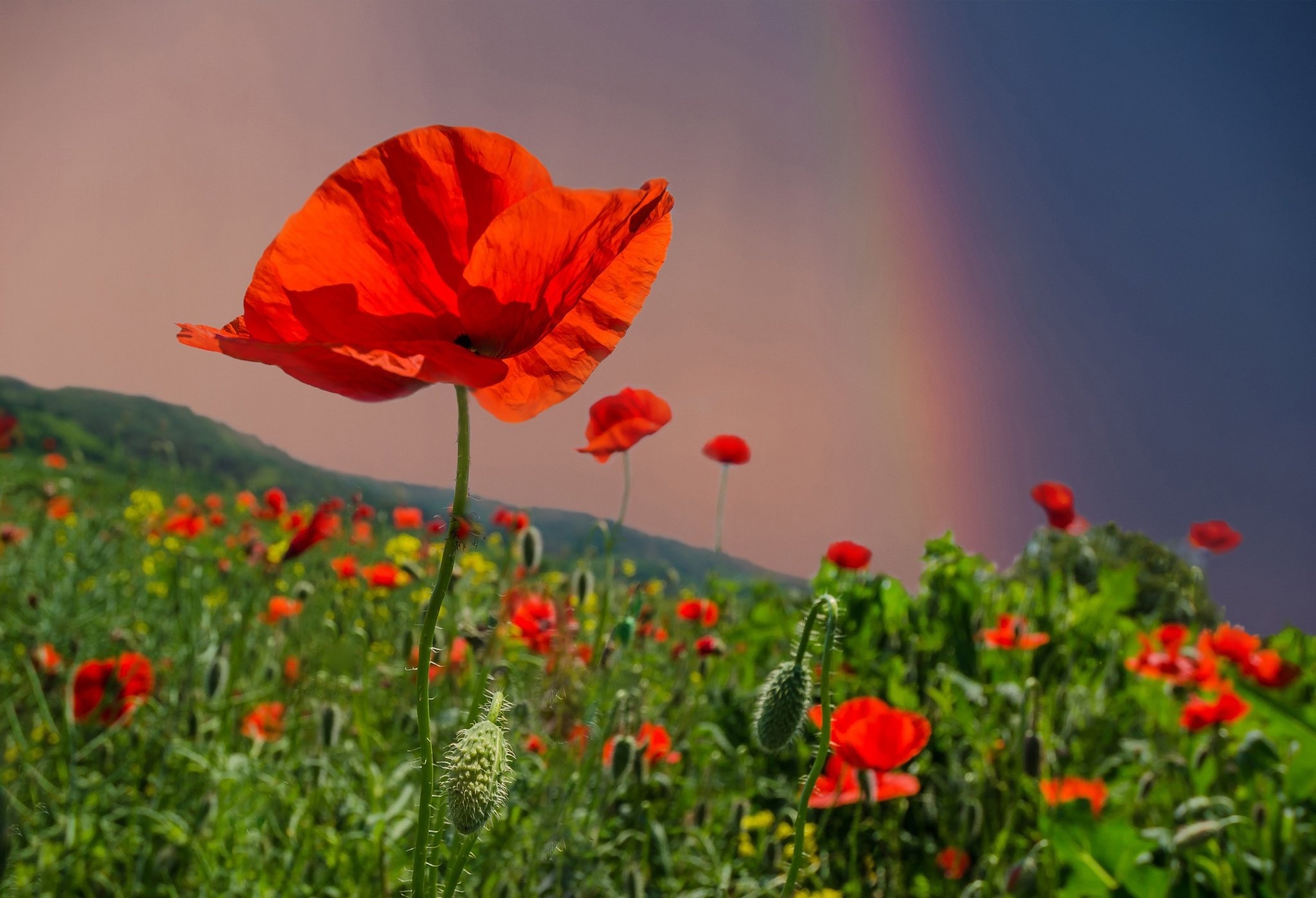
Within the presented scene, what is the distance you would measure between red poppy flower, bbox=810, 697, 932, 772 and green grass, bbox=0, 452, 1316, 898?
15 cm

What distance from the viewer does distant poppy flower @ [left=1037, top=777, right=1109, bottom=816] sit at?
7.61 feet

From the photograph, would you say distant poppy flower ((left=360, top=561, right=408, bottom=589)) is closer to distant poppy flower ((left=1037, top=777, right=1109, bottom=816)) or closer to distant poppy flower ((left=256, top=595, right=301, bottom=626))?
distant poppy flower ((left=256, top=595, right=301, bottom=626))

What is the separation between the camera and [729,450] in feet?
10.4

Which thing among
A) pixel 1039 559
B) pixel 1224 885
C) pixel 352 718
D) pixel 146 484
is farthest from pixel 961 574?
pixel 146 484

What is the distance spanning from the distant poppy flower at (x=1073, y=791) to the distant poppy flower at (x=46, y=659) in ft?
10.3

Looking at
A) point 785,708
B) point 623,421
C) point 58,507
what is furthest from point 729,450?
point 58,507

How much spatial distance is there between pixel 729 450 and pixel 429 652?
2.67 m

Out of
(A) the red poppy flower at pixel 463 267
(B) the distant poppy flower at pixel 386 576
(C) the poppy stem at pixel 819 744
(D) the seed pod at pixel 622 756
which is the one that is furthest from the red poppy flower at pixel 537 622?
(A) the red poppy flower at pixel 463 267

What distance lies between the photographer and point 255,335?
0.63 m

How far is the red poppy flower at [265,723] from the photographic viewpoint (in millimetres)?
2773

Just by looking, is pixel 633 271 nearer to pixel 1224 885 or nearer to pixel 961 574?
pixel 1224 885

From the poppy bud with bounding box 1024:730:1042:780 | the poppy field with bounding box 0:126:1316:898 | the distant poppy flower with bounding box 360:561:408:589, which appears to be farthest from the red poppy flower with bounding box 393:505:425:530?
the poppy bud with bounding box 1024:730:1042:780

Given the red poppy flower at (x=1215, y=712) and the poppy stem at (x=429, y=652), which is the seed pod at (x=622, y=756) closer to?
the poppy stem at (x=429, y=652)

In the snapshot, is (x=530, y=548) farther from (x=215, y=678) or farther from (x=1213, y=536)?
(x=1213, y=536)
